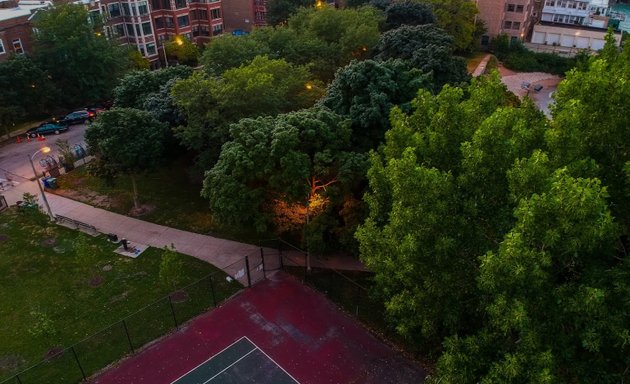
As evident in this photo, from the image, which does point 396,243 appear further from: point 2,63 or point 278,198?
point 2,63

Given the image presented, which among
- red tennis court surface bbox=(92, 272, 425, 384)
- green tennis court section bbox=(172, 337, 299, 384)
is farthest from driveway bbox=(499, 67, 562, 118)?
green tennis court section bbox=(172, 337, 299, 384)

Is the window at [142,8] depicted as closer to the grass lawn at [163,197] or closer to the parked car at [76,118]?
the parked car at [76,118]

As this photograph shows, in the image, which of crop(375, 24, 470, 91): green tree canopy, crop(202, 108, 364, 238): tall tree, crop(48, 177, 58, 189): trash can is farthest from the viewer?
crop(48, 177, 58, 189): trash can

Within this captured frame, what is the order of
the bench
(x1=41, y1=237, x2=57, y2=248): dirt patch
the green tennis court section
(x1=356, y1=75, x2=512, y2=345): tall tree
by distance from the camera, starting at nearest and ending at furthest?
(x1=356, y1=75, x2=512, y2=345): tall tree, the green tennis court section, (x1=41, y1=237, x2=57, y2=248): dirt patch, the bench

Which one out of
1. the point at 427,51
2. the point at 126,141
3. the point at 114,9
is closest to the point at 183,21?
the point at 114,9

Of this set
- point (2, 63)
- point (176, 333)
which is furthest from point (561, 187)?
point (2, 63)

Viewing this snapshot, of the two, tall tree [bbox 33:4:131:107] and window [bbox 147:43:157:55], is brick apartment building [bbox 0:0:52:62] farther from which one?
window [bbox 147:43:157:55]

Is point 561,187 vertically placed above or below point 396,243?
above
